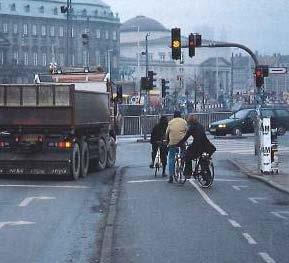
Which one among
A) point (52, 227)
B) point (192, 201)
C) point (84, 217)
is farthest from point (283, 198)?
point (52, 227)

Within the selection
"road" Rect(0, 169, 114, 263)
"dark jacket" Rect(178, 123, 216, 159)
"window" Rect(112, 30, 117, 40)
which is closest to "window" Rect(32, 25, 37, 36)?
"window" Rect(112, 30, 117, 40)

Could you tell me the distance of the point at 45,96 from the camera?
20672 millimetres

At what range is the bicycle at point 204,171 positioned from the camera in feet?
59.5

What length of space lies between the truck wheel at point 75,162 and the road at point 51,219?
283mm

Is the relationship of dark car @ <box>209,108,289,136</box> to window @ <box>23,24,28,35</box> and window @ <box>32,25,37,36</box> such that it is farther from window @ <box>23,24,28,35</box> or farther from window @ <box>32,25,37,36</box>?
window @ <box>32,25,37,36</box>

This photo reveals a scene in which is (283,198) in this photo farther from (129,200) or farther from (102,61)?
(102,61)

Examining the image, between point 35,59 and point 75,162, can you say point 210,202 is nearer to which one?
point 75,162

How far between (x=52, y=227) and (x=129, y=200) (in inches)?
152

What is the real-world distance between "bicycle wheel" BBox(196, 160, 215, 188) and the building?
300 feet

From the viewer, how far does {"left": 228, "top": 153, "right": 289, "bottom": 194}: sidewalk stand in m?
A: 19.0

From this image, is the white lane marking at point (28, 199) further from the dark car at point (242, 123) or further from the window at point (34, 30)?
the window at point (34, 30)

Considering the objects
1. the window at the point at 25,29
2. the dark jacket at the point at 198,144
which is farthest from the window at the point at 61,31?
the dark jacket at the point at 198,144

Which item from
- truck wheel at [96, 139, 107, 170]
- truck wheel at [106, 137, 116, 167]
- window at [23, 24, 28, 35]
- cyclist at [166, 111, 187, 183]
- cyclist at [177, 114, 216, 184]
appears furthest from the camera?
window at [23, 24, 28, 35]

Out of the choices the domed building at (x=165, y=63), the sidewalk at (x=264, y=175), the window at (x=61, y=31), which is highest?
the window at (x=61, y=31)
